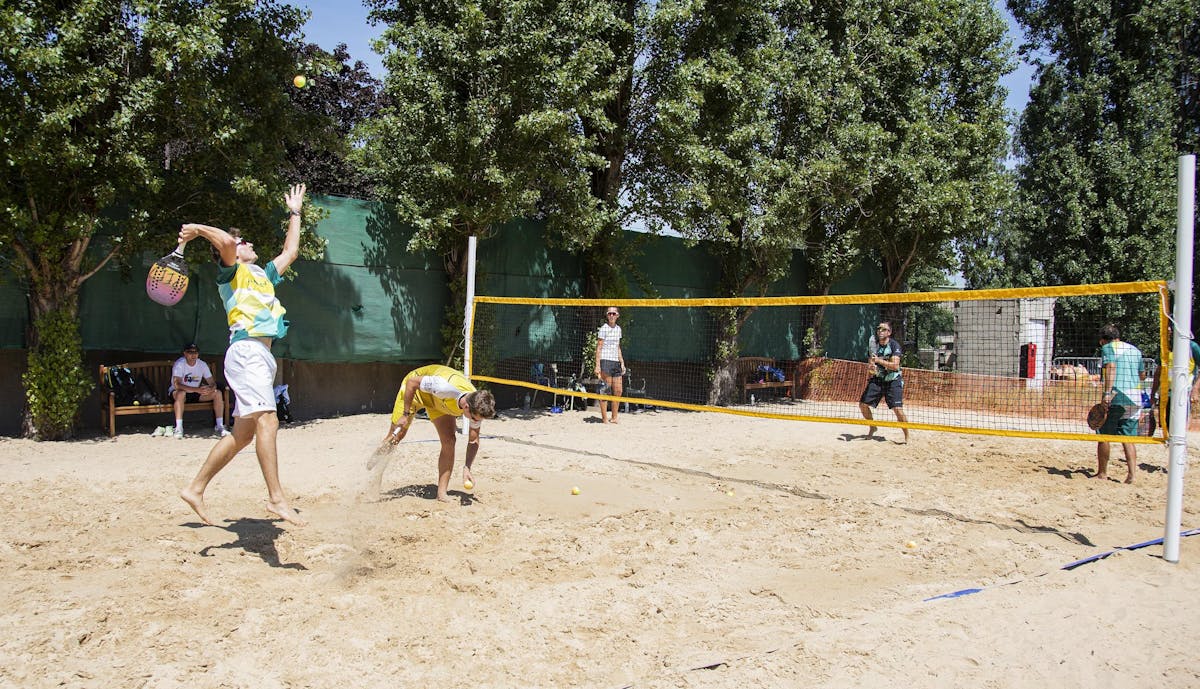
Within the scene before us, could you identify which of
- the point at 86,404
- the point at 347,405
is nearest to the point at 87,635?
the point at 86,404

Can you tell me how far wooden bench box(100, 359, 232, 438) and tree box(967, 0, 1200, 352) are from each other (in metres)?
16.7

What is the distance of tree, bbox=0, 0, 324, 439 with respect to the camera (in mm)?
8164

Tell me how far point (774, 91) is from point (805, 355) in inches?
239

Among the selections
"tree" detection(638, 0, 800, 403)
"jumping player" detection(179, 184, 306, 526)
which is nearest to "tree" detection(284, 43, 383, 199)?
"tree" detection(638, 0, 800, 403)

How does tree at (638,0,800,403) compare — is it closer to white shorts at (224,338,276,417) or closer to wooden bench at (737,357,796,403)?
wooden bench at (737,357,796,403)

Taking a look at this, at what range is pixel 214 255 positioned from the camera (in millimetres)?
9805

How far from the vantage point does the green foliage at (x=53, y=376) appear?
912cm

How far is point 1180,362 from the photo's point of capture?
566 cm

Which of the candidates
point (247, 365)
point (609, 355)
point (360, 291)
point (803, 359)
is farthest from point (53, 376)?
point (803, 359)

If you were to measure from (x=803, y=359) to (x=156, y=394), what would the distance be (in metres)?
12.5

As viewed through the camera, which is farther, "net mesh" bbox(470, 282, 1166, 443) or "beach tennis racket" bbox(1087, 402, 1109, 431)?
"net mesh" bbox(470, 282, 1166, 443)

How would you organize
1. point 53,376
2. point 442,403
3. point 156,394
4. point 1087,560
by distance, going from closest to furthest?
point 1087,560, point 442,403, point 53,376, point 156,394

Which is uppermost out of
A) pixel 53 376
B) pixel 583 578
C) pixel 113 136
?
pixel 113 136

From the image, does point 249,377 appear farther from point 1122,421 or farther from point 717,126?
point 717,126
